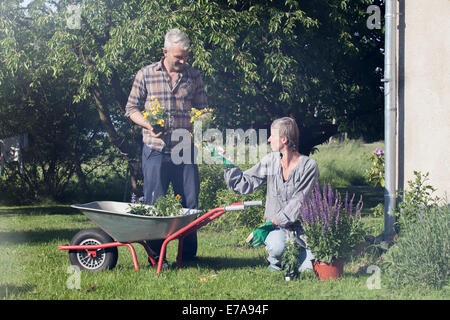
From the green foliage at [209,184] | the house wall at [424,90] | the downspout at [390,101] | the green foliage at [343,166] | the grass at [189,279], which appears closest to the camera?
the grass at [189,279]

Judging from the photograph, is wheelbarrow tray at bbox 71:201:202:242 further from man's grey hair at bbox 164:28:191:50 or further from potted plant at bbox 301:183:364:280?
man's grey hair at bbox 164:28:191:50

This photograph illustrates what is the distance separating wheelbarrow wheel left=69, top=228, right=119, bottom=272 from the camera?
4.84 metres

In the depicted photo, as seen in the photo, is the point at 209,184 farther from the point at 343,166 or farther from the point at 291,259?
the point at 343,166

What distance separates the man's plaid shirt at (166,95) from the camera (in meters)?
5.19

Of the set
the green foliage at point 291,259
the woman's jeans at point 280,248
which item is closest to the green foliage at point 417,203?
the woman's jeans at point 280,248

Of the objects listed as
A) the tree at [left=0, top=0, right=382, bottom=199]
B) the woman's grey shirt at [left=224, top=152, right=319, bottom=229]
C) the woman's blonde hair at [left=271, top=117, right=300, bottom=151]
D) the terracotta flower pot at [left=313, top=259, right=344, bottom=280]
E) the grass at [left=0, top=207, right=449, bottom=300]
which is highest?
the tree at [left=0, top=0, right=382, bottom=199]

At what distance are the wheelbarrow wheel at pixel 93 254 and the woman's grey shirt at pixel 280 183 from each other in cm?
122

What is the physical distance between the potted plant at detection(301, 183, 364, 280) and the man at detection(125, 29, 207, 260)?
4.18 ft

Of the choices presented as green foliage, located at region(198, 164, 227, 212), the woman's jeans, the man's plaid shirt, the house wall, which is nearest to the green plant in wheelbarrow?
the man's plaid shirt

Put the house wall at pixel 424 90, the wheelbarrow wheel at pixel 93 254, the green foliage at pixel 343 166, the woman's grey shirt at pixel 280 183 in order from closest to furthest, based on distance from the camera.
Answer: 1. the woman's grey shirt at pixel 280 183
2. the wheelbarrow wheel at pixel 93 254
3. the house wall at pixel 424 90
4. the green foliage at pixel 343 166

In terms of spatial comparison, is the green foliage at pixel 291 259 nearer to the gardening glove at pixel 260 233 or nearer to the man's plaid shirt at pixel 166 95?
the gardening glove at pixel 260 233
